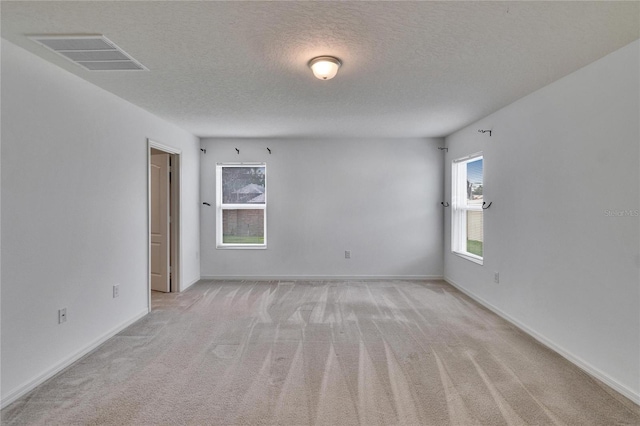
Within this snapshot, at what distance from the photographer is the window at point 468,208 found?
4562 millimetres

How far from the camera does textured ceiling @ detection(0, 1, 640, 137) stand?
5.98 feet

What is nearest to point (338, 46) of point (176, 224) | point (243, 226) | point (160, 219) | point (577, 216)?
point (577, 216)

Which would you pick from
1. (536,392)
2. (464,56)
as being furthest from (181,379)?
(464,56)

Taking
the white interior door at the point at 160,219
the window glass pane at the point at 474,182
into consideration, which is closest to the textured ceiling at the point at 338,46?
the window glass pane at the point at 474,182

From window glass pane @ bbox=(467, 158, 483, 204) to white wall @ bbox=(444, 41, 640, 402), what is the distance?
0.62 meters

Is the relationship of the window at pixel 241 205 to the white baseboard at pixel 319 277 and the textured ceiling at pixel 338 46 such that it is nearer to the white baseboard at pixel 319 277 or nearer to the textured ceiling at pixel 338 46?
the white baseboard at pixel 319 277

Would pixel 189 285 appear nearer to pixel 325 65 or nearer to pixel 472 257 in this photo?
pixel 325 65

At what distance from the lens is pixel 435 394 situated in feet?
7.32

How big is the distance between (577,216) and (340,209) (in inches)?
133

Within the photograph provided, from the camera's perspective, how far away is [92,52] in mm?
2299

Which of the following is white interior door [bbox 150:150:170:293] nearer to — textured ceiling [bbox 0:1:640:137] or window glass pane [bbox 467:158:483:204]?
textured ceiling [bbox 0:1:640:137]

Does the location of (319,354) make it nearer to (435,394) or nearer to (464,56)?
(435,394)

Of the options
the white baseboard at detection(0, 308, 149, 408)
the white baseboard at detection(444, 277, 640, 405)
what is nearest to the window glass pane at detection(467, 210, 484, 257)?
the white baseboard at detection(444, 277, 640, 405)

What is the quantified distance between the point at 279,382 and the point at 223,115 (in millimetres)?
3080
